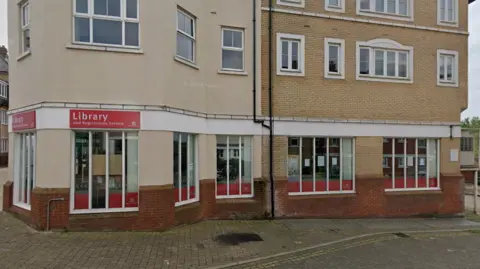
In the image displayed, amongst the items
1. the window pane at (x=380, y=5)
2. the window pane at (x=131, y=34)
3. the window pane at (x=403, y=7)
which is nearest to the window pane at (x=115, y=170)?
the window pane at (x=131, y=34)

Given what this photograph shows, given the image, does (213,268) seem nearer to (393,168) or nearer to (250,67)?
(250,67)

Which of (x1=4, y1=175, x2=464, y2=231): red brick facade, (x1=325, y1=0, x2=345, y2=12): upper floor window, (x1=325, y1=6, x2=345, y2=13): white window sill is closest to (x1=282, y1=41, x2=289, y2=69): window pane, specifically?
(x1=325, y1=6, x2=345, y2=13): white window sill

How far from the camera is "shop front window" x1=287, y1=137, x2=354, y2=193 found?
38.8ft

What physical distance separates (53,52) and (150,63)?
7.04 ft

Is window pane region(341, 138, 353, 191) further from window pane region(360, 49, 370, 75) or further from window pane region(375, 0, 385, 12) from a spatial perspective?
window pane region(375, 0, 385, 12)

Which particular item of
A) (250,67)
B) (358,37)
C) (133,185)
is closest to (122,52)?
(133,185)

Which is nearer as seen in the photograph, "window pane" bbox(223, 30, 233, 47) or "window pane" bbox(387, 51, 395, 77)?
"window pane" bbox(223, 30, 233, 47)

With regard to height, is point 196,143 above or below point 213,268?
above

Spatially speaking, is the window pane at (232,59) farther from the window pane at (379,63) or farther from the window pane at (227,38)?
the window pane at (379,63)

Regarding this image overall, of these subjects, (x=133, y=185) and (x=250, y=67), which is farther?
(x=250, y=67)

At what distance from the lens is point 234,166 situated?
442 inches

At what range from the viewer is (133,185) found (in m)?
8.72

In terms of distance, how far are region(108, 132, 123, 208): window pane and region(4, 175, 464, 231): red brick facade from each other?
0.36m

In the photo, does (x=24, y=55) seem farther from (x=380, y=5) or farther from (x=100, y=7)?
(x=380, y=5)
